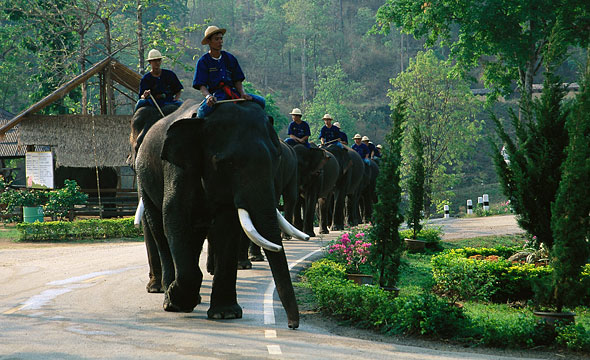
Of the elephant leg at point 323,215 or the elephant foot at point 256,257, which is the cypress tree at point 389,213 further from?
the elephant leg at point 323,215

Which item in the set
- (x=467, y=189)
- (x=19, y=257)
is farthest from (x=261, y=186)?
(x=467, y=189)

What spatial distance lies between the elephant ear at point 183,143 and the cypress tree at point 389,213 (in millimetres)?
2939

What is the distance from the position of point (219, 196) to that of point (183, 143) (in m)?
0.74

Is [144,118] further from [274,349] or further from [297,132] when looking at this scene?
[297,132]

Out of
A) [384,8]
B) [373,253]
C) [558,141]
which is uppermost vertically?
[384,8]

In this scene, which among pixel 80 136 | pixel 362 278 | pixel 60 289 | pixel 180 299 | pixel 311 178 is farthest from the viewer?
pixel 80 136

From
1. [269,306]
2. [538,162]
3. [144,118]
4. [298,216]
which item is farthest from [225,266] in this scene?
[298,216]

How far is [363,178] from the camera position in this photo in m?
27.1

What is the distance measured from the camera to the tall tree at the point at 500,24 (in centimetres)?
2558

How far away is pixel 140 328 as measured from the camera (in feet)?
25.8

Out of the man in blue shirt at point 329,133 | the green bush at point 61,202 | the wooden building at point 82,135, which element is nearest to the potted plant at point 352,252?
the man in blue shirt at point 329,133

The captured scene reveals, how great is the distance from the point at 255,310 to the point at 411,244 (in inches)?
394

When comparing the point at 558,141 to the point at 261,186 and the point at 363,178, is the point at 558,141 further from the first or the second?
the point at 363,178

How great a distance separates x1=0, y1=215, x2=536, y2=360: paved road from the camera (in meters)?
6.72
